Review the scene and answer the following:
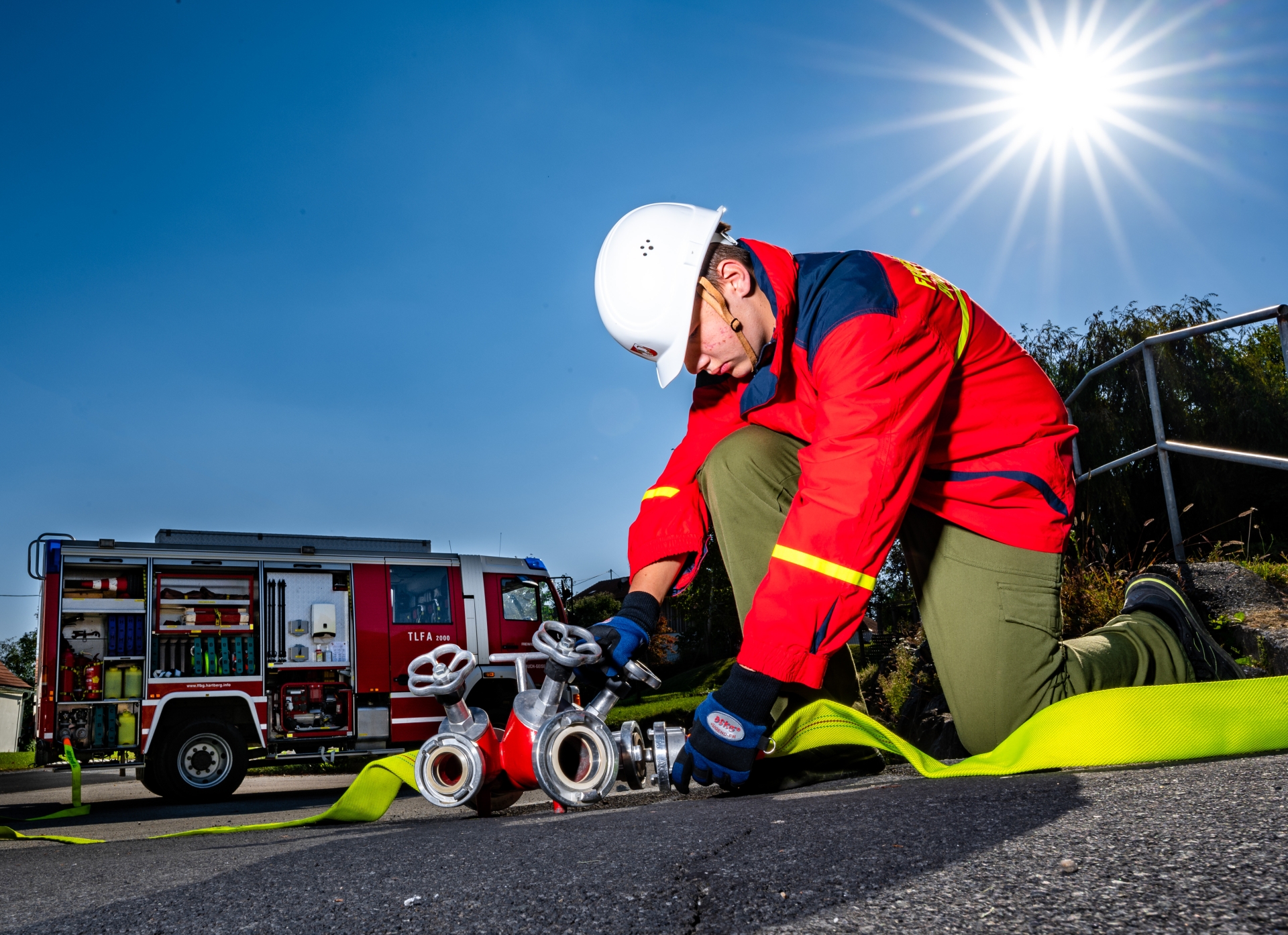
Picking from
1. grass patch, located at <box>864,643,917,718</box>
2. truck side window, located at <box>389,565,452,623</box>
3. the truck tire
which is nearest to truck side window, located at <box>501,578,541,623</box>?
truck side window, located at <box>389,565,452,623</box>

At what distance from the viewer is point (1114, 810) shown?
1.28m

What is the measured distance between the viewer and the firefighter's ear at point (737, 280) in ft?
7.70

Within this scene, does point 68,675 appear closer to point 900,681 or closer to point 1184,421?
point 900,681

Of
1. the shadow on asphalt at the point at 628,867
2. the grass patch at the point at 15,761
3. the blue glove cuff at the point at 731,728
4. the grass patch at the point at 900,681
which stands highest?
the blue glove cuff at the point at 731,728

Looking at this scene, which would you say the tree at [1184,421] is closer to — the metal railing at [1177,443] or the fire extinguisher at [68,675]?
the metal railing at [1177,443]

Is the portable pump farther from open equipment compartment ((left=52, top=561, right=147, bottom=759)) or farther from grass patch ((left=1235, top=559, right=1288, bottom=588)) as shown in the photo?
open equipment compartment ((left=52, top=561, right=147, bottom=759))

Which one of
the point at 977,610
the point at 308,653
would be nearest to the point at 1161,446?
the point at 977,610

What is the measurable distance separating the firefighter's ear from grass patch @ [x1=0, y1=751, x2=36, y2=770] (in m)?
27.2

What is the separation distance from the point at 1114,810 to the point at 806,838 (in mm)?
485

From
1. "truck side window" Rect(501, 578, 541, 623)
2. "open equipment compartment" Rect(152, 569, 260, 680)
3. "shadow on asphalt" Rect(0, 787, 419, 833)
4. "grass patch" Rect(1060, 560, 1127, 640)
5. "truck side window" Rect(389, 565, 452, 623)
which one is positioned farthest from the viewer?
"truck side window" Rect(501, 578, 541, 623)

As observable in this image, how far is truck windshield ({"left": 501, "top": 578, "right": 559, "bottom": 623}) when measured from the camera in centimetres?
1085

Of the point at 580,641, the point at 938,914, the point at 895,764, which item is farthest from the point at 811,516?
the point at 895,764

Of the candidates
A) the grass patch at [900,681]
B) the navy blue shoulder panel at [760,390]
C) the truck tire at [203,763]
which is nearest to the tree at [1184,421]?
the grass patch at [900,681]

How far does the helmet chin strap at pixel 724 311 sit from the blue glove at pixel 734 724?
939mm
